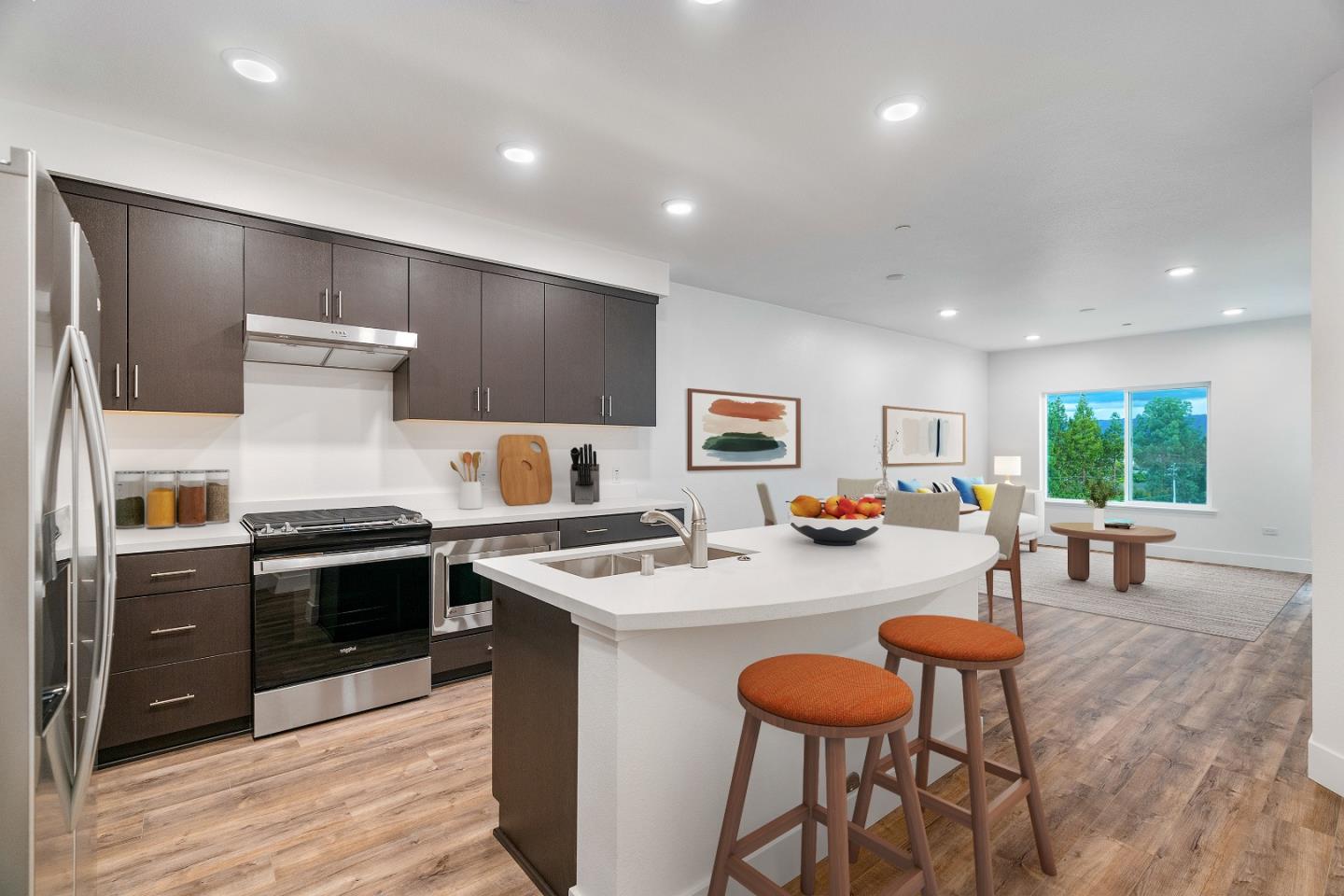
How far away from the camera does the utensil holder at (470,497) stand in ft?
12.4

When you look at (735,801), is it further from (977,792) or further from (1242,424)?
(1242,424)

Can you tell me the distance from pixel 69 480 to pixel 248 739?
2058 millimetres

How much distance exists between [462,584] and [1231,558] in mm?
7778

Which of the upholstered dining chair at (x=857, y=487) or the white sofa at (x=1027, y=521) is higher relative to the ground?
the upholstered dining chair at (x=857, y=487)

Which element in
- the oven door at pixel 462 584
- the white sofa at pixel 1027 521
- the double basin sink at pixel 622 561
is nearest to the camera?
the double basin sink at pixel 622 561

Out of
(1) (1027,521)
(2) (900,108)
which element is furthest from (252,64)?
(1) (1027,521)

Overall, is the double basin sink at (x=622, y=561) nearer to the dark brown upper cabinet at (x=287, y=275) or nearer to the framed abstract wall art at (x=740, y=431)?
the dark brown upper cabinet at (x=287, y=275)

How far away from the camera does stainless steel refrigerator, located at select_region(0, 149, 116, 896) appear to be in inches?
40.5

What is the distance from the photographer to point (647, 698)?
1537 millimetres

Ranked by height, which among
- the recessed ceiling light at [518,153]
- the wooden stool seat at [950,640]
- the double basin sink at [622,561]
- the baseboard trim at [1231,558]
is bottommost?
the baseboard trim at [1231,558]

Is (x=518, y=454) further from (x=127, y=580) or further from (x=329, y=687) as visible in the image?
(x=127, y=580)

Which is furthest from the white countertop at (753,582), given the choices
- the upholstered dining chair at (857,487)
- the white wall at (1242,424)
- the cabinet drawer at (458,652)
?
the white wall at (1242,424)

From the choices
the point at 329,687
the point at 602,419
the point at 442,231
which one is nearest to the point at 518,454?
the point at 602,419

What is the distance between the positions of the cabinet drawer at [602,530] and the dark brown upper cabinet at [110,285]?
6.93 ft
